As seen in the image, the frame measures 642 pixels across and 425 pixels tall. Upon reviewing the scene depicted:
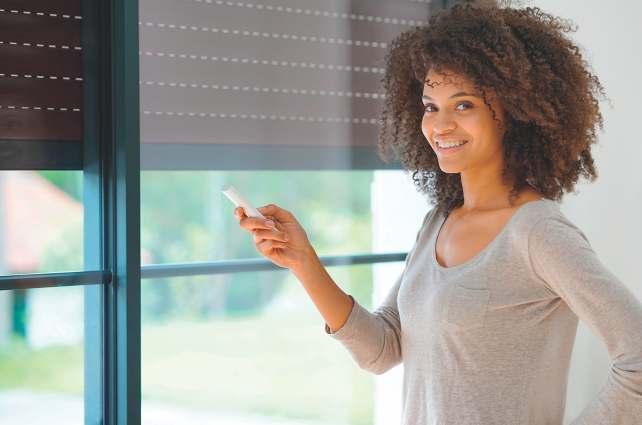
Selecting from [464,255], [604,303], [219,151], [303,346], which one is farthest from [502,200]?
[303,346]

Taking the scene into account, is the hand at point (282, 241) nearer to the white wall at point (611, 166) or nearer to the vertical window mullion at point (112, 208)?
the vertical window mullion at point (112, 208)

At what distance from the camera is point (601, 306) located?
144cm

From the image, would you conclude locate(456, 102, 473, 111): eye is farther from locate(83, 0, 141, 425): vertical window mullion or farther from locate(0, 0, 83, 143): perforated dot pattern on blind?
locate(0, 0, 83, 143): perforated dot pattern on blind

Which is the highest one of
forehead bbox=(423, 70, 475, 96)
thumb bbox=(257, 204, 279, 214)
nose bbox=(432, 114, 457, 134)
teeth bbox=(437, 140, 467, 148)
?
forehead bbox=(423, 70, 475, 96)

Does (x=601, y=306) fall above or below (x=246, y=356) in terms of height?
above

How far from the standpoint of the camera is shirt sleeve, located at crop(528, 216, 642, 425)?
143cm

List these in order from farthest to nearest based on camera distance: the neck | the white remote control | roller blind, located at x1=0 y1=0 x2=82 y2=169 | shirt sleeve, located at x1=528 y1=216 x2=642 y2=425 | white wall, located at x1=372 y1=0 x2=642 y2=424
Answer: white wall, located at x1=372 y1=0 x2=642 y2=424 < roller blind, located at x1=0 y1=0 x2=82 y2=169 < the neck < the white remote control < shirt sleeve, located at x1=528 y1=216 x2=642 y2=425

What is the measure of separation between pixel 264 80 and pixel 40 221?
2.39 feet

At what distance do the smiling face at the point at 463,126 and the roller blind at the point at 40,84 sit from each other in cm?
95

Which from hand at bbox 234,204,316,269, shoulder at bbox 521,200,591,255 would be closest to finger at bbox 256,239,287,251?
hand at bbox 234,204,316,269

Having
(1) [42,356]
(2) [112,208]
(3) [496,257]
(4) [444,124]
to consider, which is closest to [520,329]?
(3) [496,257]

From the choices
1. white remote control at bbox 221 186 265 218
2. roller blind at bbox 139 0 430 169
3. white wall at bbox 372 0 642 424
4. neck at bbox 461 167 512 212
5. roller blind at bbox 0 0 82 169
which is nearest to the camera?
white remote control at bbox 221 186 265 218

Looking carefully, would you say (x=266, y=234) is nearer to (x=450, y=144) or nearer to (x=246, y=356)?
(x=450, y=144)

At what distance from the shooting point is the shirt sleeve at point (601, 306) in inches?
56.3
